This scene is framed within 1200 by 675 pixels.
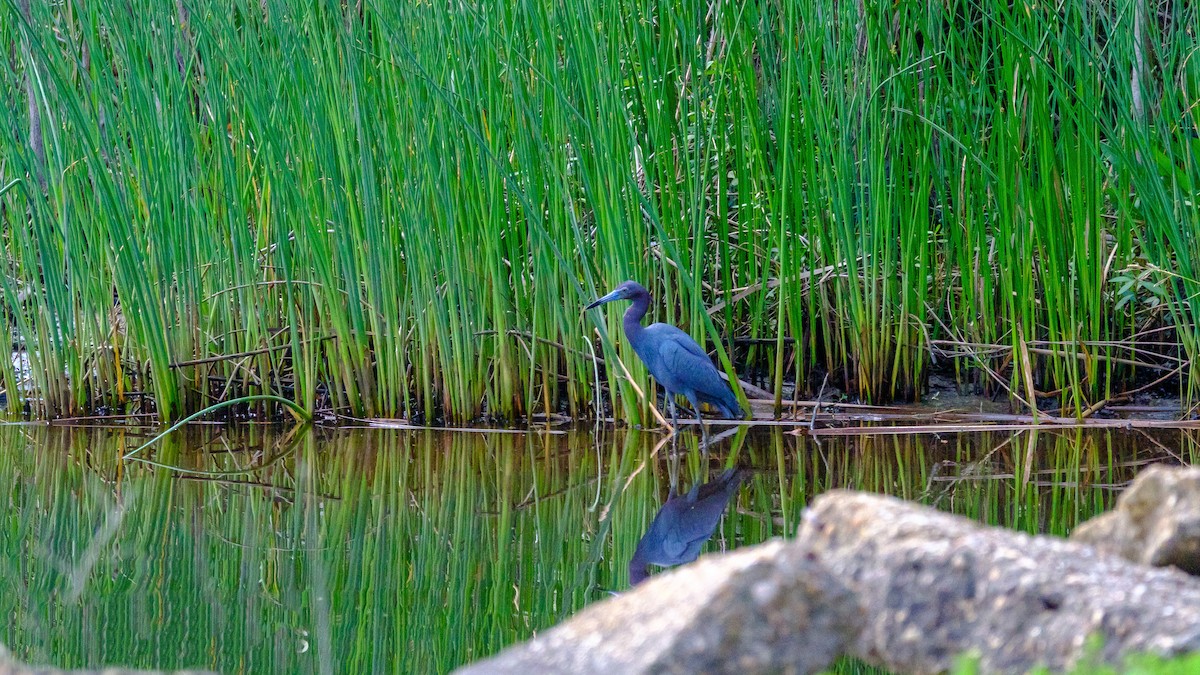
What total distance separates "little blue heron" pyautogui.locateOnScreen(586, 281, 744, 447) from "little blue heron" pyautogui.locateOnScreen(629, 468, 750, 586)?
1.97ft

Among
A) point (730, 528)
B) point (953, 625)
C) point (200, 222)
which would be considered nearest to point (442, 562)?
point (730, 528)

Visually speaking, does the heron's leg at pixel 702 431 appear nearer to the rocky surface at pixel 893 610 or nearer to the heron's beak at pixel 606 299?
the heron's beak at pixel 606 299

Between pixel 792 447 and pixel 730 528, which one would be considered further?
pixel 792 447

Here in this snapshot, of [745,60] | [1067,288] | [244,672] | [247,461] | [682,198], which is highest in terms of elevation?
[745,60]

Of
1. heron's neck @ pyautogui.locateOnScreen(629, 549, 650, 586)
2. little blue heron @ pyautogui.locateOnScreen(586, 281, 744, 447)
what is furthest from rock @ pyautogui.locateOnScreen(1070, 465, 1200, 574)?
little blue heron @ pyautogui.locateOnScreen(586, 281, 744, 447)

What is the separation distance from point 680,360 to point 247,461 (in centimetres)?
131

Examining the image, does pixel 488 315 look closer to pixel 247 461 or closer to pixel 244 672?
pixel 247 461

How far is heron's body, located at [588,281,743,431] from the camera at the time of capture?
3.77 meters

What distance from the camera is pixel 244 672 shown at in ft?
5.90

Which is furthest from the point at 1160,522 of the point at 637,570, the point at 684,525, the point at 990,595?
the point at 684,525

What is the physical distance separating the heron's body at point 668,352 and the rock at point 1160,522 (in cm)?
215

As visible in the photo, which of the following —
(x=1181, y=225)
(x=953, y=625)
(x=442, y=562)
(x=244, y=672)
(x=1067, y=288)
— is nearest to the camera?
(x=953, y=625)

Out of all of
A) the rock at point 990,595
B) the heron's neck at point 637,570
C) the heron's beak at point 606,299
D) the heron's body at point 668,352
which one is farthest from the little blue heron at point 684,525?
the rock at point 990,595

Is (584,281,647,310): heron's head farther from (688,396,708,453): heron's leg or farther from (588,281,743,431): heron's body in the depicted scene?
(688,396,708,453): heron's leg
